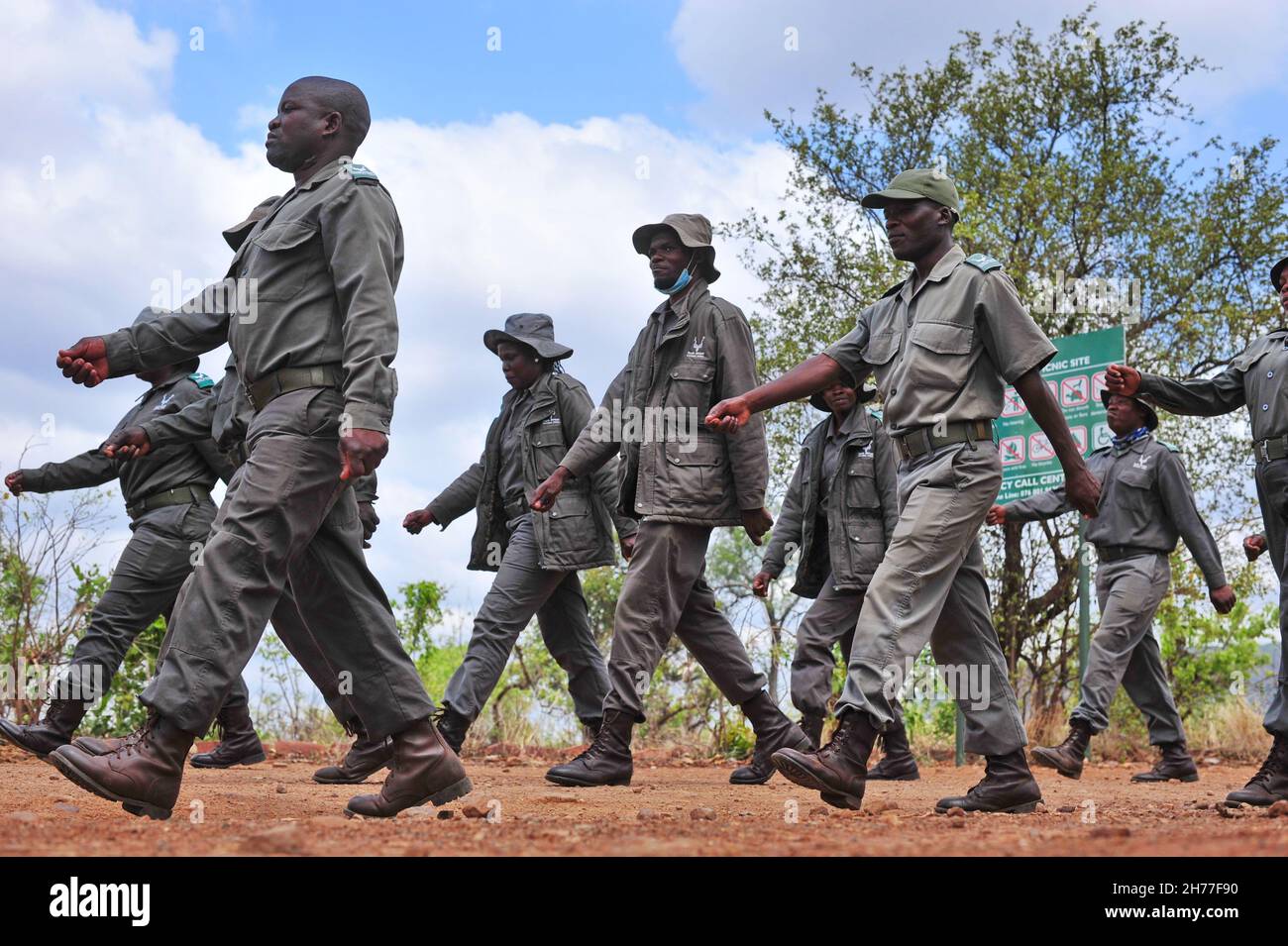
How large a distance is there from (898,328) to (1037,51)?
11.7 m

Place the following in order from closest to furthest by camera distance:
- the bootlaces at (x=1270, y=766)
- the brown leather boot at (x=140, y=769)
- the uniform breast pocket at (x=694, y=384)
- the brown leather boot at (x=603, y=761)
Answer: the brown leather boot at (x=140, y=769) → the bootlaces at (x=1270, y=766) → the brown leather boot at (x=603, y=761) → the uniform breast pocket at (x=694, y=384)

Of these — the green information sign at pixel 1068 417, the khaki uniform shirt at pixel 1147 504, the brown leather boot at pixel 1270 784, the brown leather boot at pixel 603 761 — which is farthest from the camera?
the green information sign at pixel 1068 417

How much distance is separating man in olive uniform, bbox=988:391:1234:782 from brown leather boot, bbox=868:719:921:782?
2.56 feet

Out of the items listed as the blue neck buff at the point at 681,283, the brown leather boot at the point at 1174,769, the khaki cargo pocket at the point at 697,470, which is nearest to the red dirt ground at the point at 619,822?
the brown leather boot at the point at 1174,769

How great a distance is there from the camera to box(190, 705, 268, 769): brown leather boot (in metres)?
7.79

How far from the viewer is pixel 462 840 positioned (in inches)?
134

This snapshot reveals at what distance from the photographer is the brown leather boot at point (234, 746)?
25.5ft

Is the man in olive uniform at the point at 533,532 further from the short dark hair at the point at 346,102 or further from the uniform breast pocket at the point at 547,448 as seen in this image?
the short dark hair at the point at 346,102

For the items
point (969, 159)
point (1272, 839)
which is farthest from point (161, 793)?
point (969, 159)

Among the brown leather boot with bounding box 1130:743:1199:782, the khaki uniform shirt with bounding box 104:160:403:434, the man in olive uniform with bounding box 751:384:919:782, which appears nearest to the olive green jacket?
the man in olive uniform with bounding box 751:384:919:782

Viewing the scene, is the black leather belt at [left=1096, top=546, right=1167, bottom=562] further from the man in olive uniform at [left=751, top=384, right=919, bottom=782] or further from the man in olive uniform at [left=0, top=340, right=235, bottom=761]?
the man in olive uniform at [left=0, top=340, right=235, bottom=761]

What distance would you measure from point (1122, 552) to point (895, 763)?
6.61 feet

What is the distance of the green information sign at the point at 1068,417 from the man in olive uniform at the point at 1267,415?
18.2 ft

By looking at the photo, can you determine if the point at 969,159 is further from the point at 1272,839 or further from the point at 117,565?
the point at 1272,839
